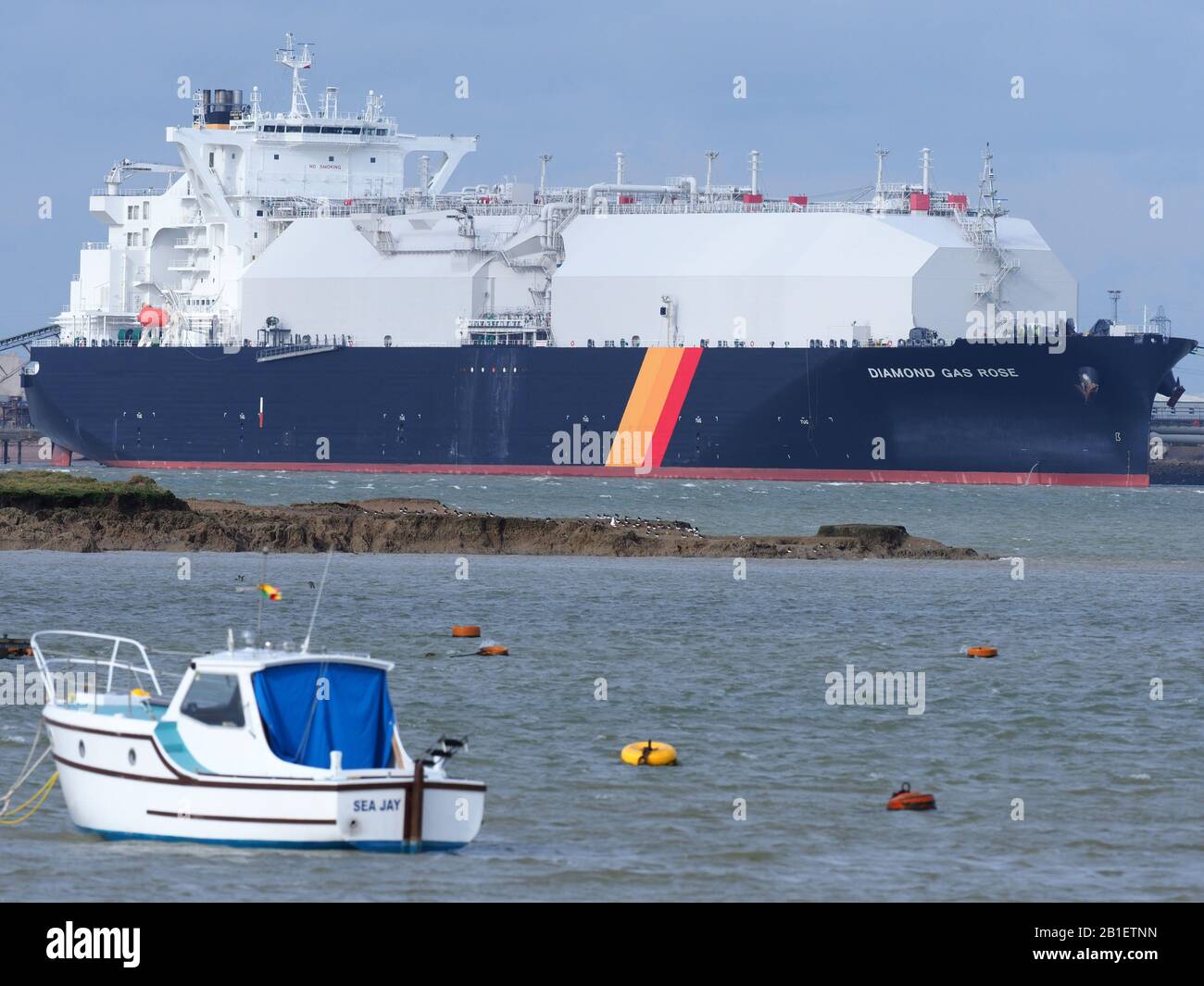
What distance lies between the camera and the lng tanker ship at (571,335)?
73375 millimetres

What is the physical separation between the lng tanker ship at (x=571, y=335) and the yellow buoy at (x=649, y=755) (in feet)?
174

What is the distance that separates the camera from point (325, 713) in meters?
15.0

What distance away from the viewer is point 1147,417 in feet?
243

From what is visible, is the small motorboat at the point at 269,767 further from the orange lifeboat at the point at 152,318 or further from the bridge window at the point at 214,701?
the orange lifeboat at the point at 152,318

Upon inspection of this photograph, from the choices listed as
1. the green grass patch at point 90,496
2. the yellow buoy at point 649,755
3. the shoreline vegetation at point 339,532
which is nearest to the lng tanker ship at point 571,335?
the shoreline vegetation at point 339,532

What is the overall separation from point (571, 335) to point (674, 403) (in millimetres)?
5861

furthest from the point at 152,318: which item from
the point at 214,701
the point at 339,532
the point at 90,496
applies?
the point at 214,701

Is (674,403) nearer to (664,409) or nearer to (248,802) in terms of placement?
(664,409)

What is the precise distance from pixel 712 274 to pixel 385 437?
13943 mm

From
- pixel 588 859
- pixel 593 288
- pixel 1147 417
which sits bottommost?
pixel 588 859

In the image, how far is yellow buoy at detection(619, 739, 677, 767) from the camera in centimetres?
1952
